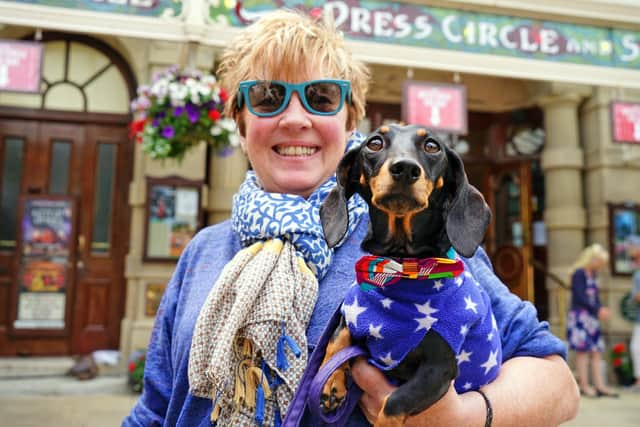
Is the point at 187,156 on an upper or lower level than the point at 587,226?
upper

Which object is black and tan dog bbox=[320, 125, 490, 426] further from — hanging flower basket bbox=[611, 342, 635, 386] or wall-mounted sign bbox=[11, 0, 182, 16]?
hanging flower basket bbox=[611, 342, 635, 386]

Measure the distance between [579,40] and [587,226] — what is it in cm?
414

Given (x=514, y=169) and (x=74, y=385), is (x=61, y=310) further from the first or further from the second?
(x=514, y=169)

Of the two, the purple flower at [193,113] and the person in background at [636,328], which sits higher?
the purple flower at [193,113]

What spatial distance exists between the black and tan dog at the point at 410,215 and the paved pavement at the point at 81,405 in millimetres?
3947

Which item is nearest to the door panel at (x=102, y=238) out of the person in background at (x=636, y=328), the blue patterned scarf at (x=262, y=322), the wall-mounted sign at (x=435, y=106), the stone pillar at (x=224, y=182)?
the stone pillar at (x=224, y=182)

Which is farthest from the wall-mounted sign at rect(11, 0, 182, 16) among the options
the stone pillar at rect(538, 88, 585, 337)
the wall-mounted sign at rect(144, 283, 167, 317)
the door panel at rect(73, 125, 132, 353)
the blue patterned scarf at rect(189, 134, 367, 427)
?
the stone pillar at rect(538, 88, 585, 337)

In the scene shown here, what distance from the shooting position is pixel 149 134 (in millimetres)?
4785

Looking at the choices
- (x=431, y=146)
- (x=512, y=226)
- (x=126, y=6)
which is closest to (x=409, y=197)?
(x=431, y=146)

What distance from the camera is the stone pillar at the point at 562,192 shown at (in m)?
7.19

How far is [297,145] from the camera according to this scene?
5.13ft

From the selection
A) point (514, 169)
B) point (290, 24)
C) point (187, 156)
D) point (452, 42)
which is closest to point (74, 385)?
point (187, 156)

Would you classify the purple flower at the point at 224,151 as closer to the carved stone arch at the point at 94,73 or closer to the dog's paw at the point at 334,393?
the carved stone arch at the point at 94,73

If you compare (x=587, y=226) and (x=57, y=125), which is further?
(x=587, y=226)
